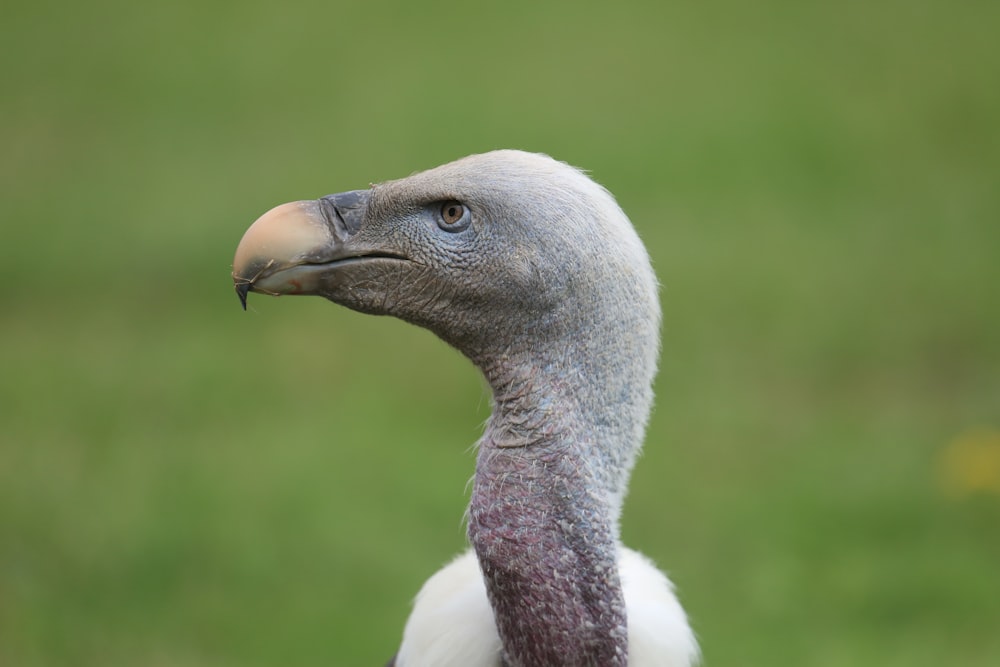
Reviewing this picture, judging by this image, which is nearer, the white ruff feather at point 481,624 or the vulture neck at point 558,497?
the vulture neck at point 558,497

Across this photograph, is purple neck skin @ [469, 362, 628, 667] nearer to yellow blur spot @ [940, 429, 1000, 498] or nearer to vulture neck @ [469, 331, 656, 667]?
vulture neck @ [469, 331, 656, 667]

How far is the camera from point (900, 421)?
344 inches

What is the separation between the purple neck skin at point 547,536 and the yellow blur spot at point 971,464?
4871mm

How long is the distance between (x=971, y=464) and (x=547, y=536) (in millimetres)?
5318

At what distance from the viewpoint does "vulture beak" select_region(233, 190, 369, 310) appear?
→ 11.2ft

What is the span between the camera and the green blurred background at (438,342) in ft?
22.7

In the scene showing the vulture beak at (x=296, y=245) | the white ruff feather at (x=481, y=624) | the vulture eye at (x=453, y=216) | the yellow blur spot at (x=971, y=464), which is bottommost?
the white ruff feather at (x=481, y=624)

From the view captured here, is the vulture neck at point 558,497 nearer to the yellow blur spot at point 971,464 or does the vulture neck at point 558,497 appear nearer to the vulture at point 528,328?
the vulture at point 528,328

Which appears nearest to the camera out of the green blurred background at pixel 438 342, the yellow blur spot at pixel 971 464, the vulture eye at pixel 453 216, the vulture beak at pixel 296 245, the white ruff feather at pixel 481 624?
the vulture beak at pixel 296 245

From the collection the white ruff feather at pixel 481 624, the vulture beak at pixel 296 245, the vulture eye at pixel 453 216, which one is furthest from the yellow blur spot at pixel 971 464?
the vulture beak at pixel 296 245

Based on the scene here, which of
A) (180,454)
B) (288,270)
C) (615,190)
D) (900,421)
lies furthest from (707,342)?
(288,270)

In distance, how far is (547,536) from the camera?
3447mm

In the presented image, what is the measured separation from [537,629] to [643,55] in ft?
38.7

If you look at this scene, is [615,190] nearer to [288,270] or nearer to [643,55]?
[643,55]
